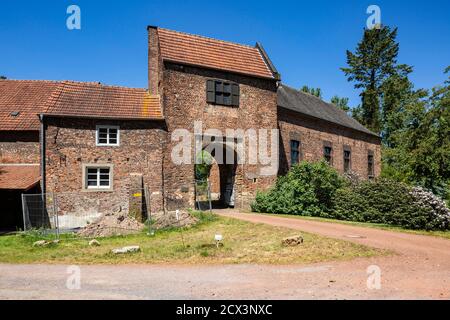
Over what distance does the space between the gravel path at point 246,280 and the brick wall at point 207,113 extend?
33.7ft

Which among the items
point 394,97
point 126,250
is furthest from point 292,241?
point 394,97

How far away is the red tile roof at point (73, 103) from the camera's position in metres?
19.4

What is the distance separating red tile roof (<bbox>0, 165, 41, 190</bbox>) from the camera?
18297 millimetres

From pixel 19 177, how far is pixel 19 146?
2713 millimetres

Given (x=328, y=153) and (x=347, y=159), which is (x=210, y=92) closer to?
(x=328, y=153)

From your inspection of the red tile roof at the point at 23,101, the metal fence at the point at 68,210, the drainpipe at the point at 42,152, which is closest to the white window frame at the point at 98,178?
the metal fence at the point at 68,210

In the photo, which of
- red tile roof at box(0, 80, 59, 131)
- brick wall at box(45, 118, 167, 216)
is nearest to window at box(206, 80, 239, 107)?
brick wall at box(45, 118, 167, 216)

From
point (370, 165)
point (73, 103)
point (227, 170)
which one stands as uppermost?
point (73, 103)

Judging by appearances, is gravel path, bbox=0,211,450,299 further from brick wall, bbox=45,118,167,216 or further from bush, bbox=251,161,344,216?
bush, bbox=251,161,344,216

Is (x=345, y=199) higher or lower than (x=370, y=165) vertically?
lower

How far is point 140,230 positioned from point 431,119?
14702mm

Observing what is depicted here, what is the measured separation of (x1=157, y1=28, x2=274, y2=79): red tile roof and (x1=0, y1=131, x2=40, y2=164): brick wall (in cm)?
905

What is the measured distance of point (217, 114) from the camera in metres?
21.2

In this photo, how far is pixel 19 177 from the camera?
19359 millimetres
